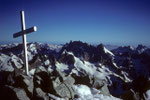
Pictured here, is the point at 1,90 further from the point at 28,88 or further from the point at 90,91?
the point at 90,91

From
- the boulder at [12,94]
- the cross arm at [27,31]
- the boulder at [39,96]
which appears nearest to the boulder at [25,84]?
the boulder at [39,96]

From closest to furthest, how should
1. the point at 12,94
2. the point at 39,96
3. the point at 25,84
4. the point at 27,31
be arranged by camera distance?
the point at 12,94 < the point at 39,96 < the point at 25,84 < the point at 27,31

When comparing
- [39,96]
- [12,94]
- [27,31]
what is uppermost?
[27,31]

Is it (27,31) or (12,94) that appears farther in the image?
(27,31)

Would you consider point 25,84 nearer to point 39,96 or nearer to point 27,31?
point 39,96

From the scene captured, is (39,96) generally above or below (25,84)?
below

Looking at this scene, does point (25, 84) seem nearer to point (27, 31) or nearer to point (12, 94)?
point (12, 94)

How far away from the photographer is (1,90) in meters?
14.3

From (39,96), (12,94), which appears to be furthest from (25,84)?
(39,96)

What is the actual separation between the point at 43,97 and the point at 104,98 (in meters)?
7.23

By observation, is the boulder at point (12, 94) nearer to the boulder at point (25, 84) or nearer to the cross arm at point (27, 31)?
the boulder at point (25, 84)

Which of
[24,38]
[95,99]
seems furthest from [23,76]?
[95,99]

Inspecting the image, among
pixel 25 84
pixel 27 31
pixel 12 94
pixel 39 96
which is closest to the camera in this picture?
pixel 12 94

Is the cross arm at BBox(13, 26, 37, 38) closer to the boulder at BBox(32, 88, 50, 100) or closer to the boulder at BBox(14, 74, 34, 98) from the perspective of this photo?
the boulder at BBox(14, 74, 34, 98)
